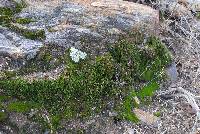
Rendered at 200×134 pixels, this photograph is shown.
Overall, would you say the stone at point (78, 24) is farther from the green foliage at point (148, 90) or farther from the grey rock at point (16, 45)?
the green foliage at point (148, 90)

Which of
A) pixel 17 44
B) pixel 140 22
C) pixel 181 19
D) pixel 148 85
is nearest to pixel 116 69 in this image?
pixel 148 85

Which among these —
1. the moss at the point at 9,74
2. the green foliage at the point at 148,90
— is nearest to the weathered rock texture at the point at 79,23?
the moss at the point at 9,74

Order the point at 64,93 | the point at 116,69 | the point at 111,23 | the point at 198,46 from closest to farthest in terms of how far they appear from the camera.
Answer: the point at 64,93 < the point at 116,69 < the point at 111,23 < the point at 198,46

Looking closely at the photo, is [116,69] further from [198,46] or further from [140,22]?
Result: [198,46]

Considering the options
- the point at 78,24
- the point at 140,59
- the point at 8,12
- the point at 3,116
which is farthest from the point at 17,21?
the point at 140,59

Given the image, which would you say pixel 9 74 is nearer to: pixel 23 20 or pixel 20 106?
pixel 20 106

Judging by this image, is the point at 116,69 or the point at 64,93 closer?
the point at 64,93
